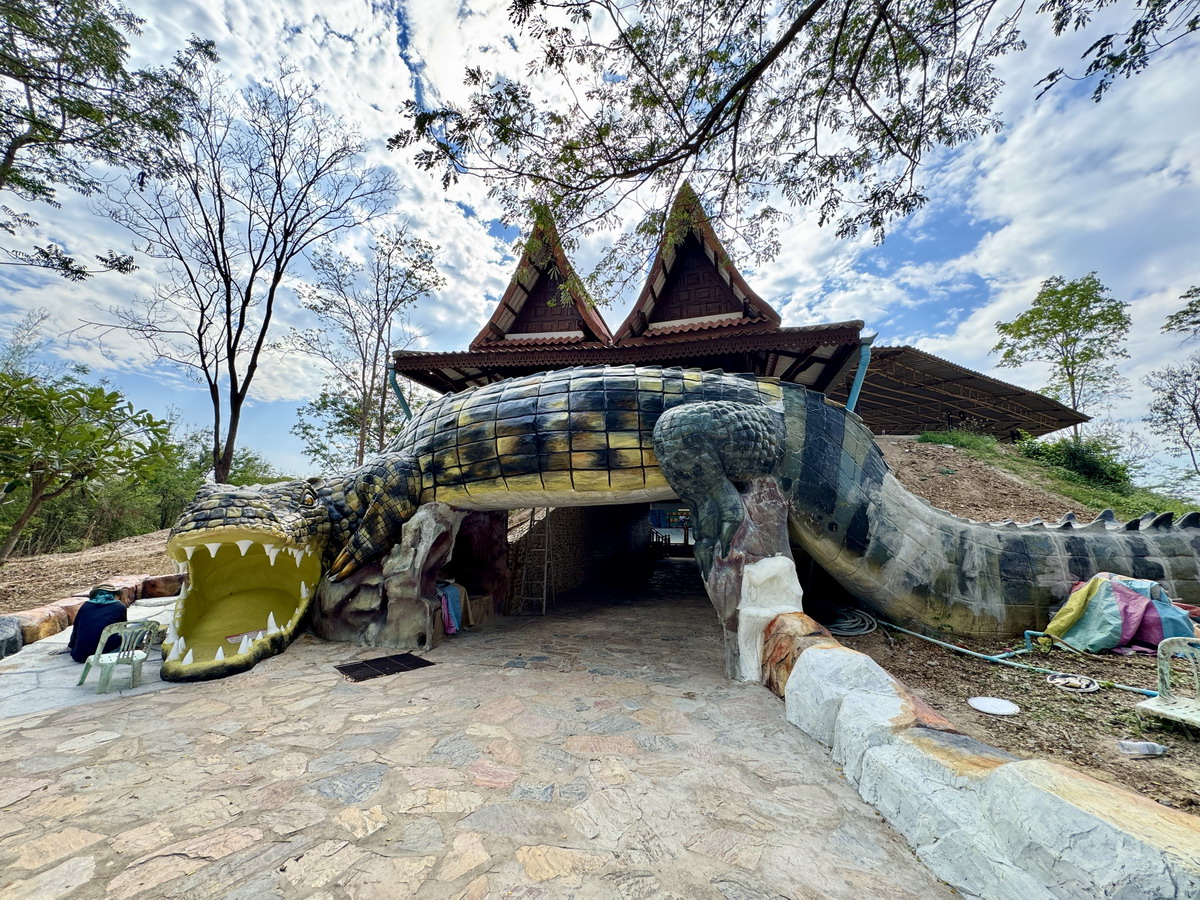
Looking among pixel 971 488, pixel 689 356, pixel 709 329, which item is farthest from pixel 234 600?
pixel 971 488

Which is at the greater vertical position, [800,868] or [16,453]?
[16,453]

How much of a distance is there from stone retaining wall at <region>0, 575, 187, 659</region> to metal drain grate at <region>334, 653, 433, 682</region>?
1.58 meters

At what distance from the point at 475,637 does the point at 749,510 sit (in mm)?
3085

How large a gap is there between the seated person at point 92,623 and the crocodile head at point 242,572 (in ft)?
2.53

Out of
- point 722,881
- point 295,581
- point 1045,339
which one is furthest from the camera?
point 1045,339

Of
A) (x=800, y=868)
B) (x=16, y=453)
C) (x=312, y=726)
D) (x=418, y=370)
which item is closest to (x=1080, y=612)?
(x=800, y=868)

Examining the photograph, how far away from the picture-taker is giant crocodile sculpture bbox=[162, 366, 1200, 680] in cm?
345

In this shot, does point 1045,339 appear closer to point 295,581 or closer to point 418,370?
point 418,370

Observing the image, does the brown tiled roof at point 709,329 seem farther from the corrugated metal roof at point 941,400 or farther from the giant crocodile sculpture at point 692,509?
the corrugated metal roof at point 941,400

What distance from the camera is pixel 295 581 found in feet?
14.1

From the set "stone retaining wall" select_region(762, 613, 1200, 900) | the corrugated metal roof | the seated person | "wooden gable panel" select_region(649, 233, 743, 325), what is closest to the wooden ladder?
the seated person

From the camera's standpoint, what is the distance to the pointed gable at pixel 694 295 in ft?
25.5

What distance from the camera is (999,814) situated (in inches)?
51.8

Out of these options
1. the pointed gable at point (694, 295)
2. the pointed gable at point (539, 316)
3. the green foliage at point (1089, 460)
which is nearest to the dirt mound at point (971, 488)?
the green foliage at point (1089, 460)
